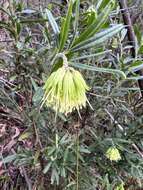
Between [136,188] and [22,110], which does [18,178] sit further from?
[136,188]

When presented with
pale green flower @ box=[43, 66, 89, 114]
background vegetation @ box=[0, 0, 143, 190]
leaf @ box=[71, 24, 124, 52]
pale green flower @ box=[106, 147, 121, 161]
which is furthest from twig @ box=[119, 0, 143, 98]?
pale green flower @ box=[43, 66, 89, 114]

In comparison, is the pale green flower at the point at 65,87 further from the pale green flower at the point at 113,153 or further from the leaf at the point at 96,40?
the pale green flower at the point at 113,153

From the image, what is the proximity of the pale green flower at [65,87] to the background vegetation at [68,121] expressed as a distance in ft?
0.90

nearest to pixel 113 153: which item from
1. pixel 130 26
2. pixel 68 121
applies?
pixel 68 121

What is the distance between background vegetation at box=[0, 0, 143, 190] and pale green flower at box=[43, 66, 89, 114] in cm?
27

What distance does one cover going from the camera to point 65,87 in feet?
1.84

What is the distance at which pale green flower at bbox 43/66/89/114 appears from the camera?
554mm

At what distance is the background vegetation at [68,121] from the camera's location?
2.97ft

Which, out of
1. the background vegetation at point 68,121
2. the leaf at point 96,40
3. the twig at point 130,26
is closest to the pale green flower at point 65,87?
the leaf at point 96,40

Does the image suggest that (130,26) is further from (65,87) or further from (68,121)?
(65,87)

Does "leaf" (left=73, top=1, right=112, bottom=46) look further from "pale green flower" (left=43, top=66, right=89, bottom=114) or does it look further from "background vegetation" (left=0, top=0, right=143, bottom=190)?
"background vegetation" (left=0, top=0, right=143, bottom=190)

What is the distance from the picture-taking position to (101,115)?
3.41 feet

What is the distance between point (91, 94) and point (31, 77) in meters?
0.16

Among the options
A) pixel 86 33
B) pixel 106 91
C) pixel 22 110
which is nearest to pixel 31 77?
pixel 22 110
